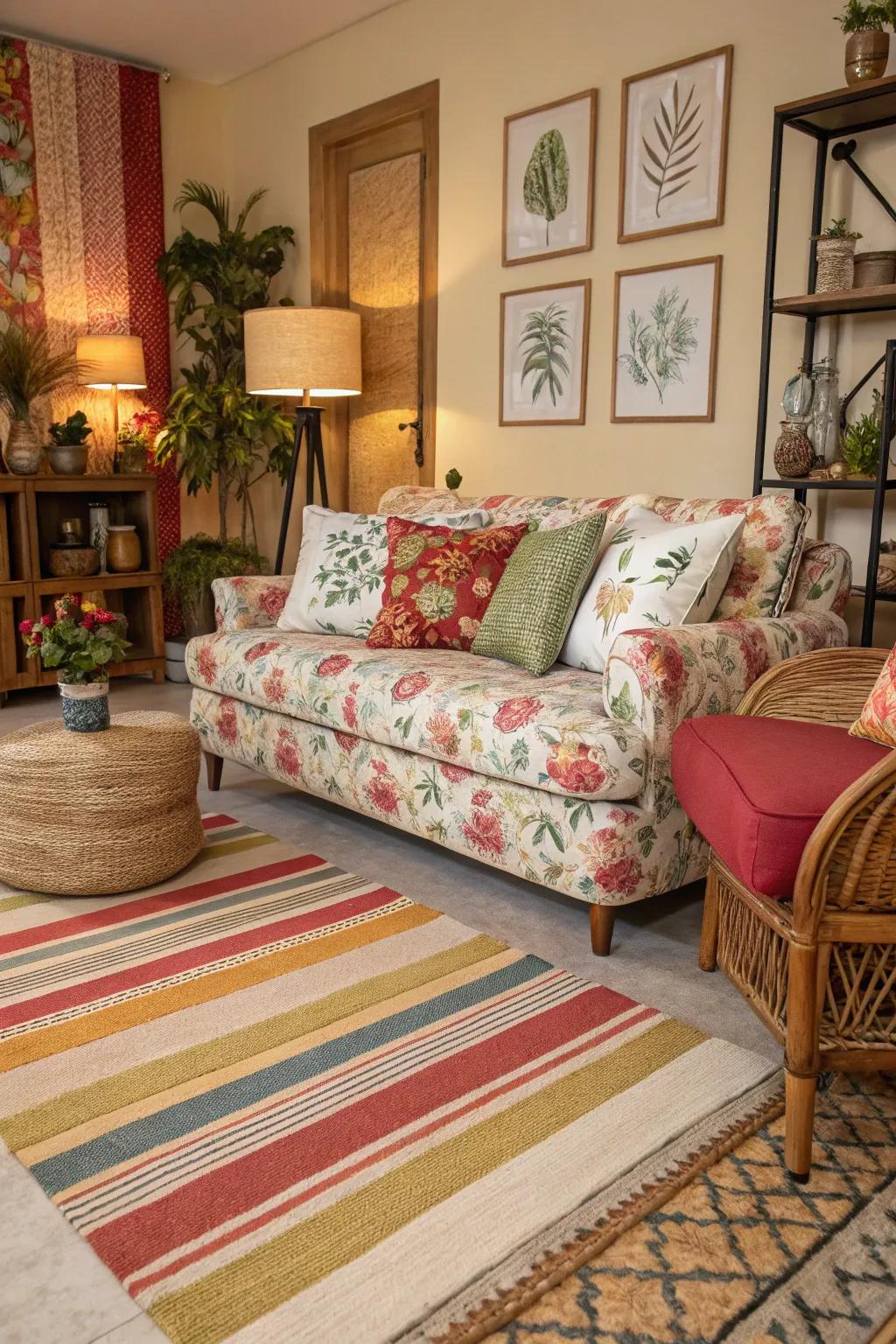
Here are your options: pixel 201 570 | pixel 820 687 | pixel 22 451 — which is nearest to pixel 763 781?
pixel 820 687

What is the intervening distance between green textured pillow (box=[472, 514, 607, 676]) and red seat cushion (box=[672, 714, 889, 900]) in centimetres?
69

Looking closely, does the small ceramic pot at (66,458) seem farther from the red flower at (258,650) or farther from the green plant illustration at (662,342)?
the green plant illustration at (662,342)

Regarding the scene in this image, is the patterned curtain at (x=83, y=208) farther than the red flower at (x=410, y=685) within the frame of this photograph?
Yes

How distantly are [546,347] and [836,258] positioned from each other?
4.07ft

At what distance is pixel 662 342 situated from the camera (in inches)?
135

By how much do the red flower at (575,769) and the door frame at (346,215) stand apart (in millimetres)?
2482

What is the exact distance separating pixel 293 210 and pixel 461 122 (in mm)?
1163

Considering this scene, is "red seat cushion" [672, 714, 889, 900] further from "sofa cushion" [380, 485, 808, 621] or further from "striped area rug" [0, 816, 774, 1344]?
"sofa cushion" [380, 485, 808, 621]

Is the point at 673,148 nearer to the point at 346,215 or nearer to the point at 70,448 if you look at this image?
the point at 346,215

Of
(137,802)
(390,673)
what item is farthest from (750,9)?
(137,802)

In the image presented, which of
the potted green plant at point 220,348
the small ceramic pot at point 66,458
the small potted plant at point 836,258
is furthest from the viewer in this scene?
the potted green plant at point 220,348

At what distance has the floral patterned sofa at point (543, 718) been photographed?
2109mm

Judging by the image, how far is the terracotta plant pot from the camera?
8.46 ft

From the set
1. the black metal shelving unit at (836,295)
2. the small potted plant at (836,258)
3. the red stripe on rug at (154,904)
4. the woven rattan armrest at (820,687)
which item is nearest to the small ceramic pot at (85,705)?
the red stripe on rug at (154,904)
